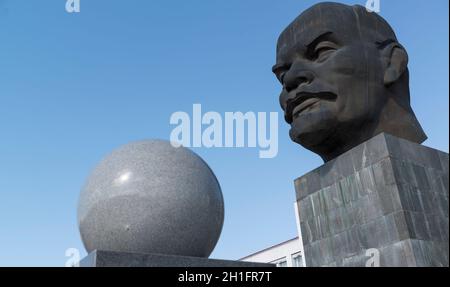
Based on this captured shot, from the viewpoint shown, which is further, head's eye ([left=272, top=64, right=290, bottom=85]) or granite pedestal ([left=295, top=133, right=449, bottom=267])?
head's eye ([left=272, top=64, right=290, bottom=85])

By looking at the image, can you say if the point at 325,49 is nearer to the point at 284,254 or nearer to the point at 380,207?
the point at 380,207

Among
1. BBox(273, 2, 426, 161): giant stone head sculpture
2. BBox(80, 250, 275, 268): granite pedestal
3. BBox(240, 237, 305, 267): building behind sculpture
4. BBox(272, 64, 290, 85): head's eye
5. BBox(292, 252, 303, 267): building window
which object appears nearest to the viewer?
BBox(80, 250, 275, 268): granite pedestal

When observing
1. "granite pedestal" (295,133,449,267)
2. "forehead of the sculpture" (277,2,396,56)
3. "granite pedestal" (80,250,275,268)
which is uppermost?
"forehead of the sculpture" (277,2,396,56)

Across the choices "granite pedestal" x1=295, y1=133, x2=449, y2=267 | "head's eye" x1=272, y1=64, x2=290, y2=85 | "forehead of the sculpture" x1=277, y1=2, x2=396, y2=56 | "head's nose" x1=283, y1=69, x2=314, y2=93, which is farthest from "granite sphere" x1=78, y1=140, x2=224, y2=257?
"forehead of the sculpture" x1=277, y1=2, x2=396, y2=56

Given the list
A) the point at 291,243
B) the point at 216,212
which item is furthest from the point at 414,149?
the point at 291,243

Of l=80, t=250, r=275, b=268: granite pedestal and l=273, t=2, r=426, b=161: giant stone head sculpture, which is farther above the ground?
l=273, t=2, r=426, b=161: giant stone head sculpture

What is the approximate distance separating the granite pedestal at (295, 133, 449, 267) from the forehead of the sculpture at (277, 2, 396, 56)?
7.60 ft

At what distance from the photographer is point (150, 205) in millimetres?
6746

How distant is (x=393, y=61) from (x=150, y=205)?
546cm

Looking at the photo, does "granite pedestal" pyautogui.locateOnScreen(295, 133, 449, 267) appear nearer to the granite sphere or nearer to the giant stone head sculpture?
the giant stone head sculpture

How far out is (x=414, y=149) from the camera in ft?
25.4

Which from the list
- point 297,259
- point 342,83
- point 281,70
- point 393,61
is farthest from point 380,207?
point 297,259

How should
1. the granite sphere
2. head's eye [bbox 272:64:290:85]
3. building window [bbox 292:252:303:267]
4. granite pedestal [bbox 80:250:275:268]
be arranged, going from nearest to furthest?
granite pedestal [bbox 80:250:275:268]
the granite sphere
head's eye [bbox 272:64:290:85]
building window [bbox 292:252:303:267]

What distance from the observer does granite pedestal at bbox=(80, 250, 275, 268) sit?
5867 mm
